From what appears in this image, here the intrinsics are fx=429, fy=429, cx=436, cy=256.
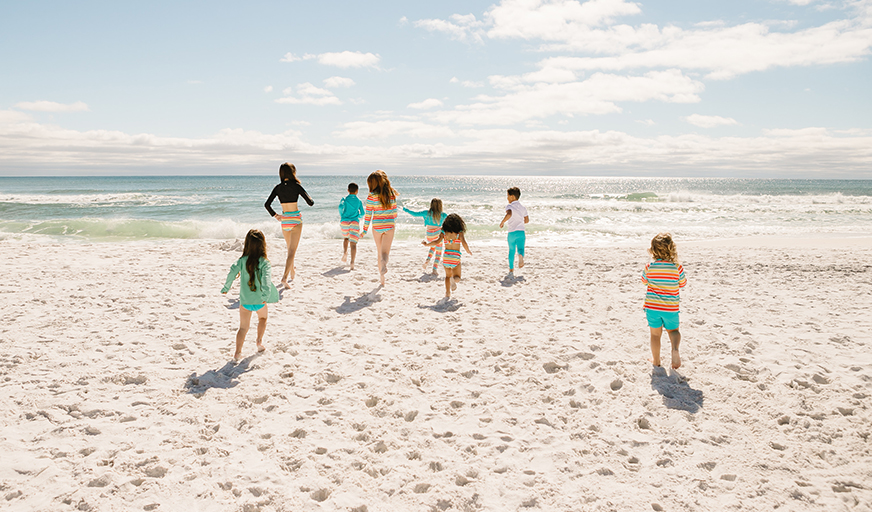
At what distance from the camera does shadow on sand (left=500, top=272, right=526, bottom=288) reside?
8.46 metres

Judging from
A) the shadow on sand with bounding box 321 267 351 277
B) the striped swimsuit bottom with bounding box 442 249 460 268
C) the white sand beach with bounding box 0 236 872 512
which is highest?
the striped swimsuit bottom with bounding box 442 249 460 268

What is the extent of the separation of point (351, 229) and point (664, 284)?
6680 millimetres

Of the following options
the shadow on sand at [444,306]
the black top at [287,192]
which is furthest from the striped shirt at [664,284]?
the black top at [287,192]

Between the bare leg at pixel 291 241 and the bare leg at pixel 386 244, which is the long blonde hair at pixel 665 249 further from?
the bare leg at pixel 291 241

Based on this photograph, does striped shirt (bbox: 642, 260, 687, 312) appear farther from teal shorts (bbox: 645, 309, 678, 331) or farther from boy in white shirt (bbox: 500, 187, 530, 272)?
boy in white shirt (bbox: 500, 187, 530, 272)

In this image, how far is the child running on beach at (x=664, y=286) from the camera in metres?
4.32

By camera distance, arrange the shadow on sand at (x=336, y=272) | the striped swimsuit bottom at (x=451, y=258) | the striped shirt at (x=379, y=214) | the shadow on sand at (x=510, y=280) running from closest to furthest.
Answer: the striped swimsuit bottom at (x=451, y=258)
the striped shirt at (x=379, y=214)
the shadow on sand at (x=510, y=280)
the shadow on sand at (x=336, y=272)

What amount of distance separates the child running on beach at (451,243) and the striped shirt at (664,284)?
319 cm

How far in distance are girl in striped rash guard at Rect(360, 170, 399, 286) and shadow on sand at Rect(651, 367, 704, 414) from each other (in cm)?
470

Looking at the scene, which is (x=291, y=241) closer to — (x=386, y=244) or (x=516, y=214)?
(x=386, y=244)

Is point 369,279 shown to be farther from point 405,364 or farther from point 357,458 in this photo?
point 357,458

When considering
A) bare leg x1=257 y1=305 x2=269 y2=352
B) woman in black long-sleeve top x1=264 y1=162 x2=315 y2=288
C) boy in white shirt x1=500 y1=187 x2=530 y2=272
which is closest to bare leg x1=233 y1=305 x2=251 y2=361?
bare leg x1=257 y1=305 x2=269 y2=352

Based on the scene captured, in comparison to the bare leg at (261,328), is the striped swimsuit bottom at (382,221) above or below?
above

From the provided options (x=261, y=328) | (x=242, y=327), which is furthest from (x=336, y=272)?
(x=242, y=327)
